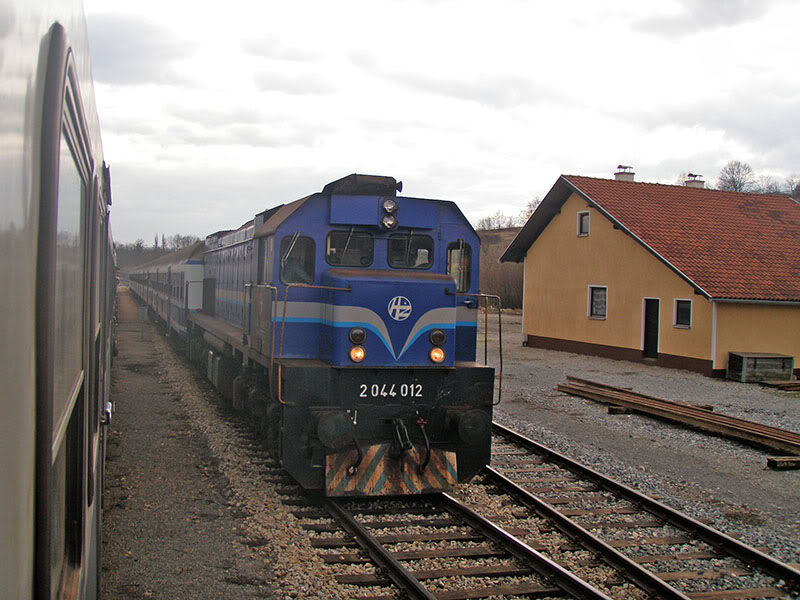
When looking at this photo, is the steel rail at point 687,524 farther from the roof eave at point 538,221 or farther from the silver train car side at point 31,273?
the roof eave at point 538,221

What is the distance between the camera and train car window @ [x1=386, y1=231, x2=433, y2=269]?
7.62 m

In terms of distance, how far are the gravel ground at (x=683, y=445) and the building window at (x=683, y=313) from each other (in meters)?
1.57

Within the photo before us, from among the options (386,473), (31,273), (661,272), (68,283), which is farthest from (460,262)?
(661,272)

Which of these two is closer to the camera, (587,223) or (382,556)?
(382,556)

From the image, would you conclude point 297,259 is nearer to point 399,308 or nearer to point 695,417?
point 399,308

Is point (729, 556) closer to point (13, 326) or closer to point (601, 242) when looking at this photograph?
point (13, 326)

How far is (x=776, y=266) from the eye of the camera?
20641 mm

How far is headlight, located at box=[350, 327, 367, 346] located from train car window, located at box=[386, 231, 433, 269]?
106 cm

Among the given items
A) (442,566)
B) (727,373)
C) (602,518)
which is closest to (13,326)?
(442,566)

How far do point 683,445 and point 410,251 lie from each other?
544cm

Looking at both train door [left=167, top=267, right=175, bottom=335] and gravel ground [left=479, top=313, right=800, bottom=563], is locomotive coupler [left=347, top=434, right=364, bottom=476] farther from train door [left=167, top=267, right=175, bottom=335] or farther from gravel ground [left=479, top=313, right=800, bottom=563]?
train door [left=167, top=267, right=175, bottom=335]

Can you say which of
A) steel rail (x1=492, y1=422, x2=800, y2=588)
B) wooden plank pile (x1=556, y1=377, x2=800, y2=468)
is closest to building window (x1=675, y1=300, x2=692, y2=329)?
wooden plank pile (x1=556, y1=377, x2=800, y2=468)

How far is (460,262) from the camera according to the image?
7977mm

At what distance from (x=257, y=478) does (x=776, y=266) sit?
18.0 m
